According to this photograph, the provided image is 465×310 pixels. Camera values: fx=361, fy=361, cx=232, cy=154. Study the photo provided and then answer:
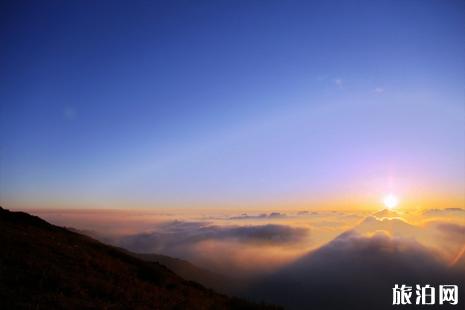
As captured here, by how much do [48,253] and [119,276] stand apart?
4891 millimetres

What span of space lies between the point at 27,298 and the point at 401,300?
103 ft

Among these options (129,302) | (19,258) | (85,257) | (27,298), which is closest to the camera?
(27,298)

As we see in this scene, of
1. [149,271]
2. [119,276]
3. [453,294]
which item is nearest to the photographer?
[119,276]

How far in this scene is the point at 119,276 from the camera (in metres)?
22.9

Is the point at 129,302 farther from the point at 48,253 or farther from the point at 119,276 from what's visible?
the point at 48,253

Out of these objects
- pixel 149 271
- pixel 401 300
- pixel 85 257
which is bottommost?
pixel 401 300

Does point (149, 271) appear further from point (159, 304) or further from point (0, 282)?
point (0, 282)

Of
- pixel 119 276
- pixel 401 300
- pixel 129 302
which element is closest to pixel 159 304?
pixel 129 302

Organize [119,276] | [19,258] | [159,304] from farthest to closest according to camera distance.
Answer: [119,276] < [19,258] < [159,304]

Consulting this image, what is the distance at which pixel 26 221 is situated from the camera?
4062 cm

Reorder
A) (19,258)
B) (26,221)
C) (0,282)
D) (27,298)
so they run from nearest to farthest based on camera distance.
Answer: (27,298) → (0,282) → (19,258) → (26,221)

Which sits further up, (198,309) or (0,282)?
(0,282)

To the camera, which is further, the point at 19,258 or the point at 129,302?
the point at 19,258

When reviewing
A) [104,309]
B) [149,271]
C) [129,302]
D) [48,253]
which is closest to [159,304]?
[129,302]
